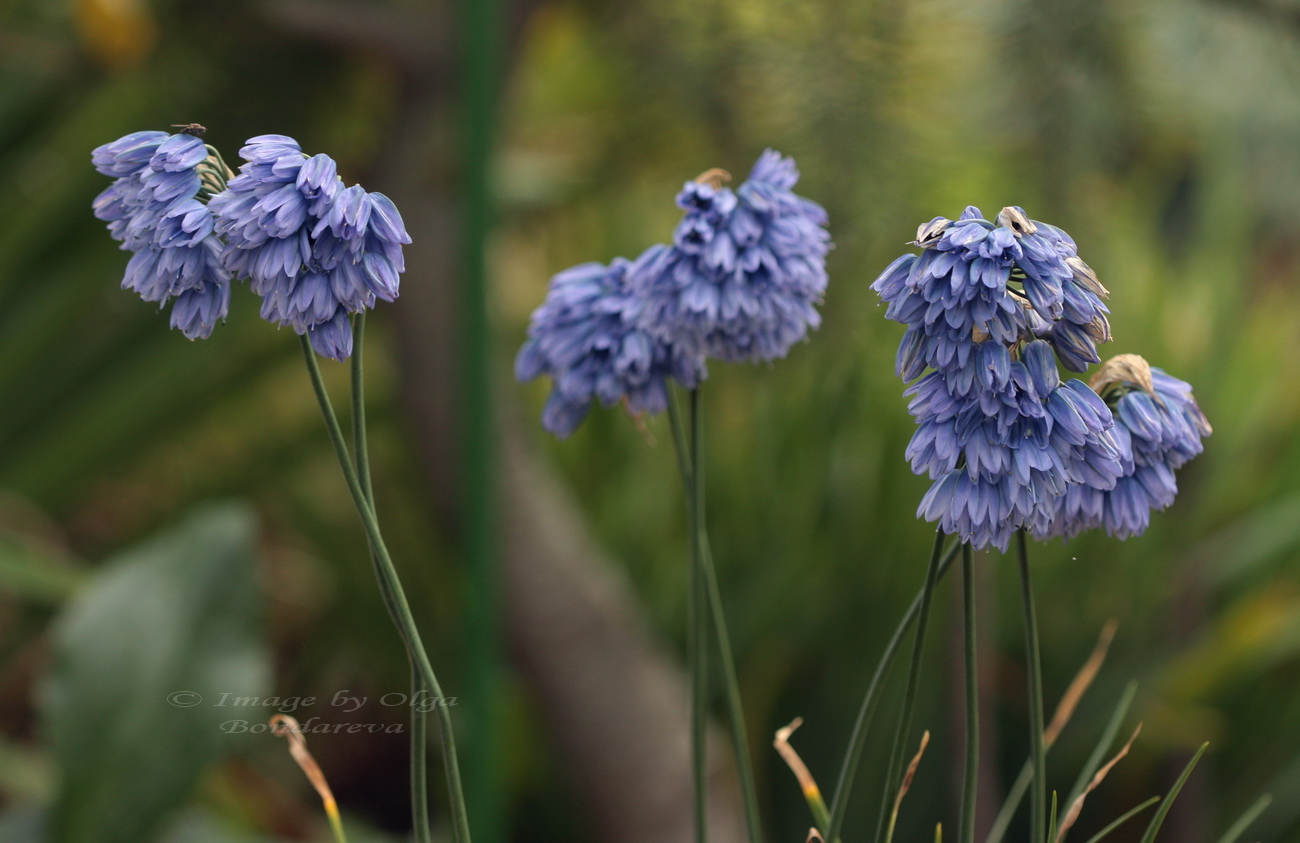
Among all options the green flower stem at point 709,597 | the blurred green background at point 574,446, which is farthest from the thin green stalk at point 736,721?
the blurred green background at point 574,446

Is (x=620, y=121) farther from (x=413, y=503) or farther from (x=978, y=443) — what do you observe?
(x=978, y=443)

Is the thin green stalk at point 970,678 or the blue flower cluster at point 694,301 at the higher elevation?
the blue flower cluster at point 694,301

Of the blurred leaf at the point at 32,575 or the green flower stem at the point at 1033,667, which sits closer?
the green flower stem at the point at 1033,667

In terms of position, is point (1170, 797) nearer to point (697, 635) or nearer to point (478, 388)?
point (697, 635)

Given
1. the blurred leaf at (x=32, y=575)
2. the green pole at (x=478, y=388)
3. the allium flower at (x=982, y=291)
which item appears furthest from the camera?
the blurred leaf at (x=32, y=575)

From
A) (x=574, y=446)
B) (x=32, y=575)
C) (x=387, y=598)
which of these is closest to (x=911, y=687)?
(x=387, y=598)

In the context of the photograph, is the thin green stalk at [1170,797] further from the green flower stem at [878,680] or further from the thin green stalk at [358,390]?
the thin green stalk at [358,390]

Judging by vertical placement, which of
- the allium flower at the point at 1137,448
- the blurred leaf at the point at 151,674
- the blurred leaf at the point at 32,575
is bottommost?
the blurred leaf at the point at 151,674
